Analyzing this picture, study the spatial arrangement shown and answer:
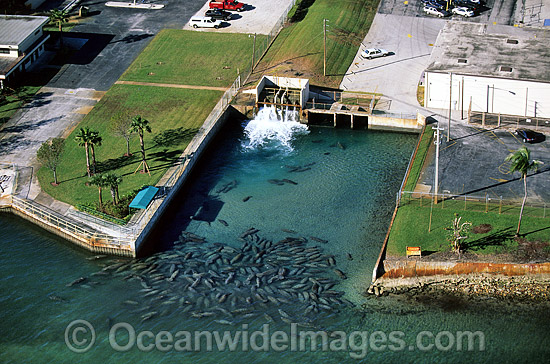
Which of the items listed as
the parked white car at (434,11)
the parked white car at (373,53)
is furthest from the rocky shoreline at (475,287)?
the parked white car at (434,11)

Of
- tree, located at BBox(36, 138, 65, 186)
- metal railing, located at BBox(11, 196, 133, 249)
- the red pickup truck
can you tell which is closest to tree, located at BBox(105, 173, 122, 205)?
metal railing, located at BBox(11, 196, 133, 249)

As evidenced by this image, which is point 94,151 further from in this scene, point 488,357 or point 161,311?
point 488,357

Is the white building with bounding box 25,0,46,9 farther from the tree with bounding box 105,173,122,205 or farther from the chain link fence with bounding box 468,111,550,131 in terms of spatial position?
the chain link fence with bounding box 468,111,550,131

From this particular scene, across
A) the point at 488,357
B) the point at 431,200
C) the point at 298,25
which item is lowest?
the point at 488,357

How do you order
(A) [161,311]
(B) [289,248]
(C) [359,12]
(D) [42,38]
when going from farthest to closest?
(C) [359,12] → (D) [42,38] → (B) [289,248] → (A) [161,311]

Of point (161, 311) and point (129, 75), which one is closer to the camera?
point (161, 311)

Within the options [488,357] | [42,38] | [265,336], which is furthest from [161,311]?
[42,38]

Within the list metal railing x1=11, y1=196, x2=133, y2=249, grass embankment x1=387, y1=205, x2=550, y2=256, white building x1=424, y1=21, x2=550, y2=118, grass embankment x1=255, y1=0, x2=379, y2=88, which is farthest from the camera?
grass embankment x1=255, y1=0, x2=379, y2=88
